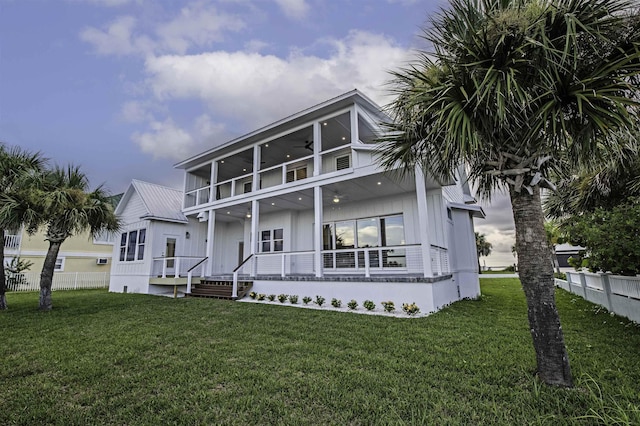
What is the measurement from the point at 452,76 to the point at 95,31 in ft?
50.7

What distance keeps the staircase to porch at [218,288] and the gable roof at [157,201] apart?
427 centimetres

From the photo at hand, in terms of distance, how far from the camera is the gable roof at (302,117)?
34.1 ft

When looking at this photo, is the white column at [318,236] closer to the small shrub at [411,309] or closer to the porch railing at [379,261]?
the porch railing at [379,261]

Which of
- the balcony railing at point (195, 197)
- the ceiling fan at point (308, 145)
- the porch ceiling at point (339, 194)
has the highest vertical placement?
the ceiling fan at point (308, 145)

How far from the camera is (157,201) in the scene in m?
16.0

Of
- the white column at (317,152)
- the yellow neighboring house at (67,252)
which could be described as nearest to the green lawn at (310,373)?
the white column at (317,152)

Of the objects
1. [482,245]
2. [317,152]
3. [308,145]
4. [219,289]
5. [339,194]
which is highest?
[308,145]

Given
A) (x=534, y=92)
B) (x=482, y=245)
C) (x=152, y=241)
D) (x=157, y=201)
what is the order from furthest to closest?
1. (x=482, y=245)
2. (x=157, y=201)
3. (x=152, y=241)
4. (x=534, y=92)

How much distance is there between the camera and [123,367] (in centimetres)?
421

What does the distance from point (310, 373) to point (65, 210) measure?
10147 millimetres

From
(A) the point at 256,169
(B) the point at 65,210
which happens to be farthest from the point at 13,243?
(A) the point at 256,169

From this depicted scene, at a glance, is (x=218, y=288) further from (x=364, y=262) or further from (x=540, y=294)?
(x=540, y=294)

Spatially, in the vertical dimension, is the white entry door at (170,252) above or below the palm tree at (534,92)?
below

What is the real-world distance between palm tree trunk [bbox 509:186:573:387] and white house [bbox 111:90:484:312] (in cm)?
467
